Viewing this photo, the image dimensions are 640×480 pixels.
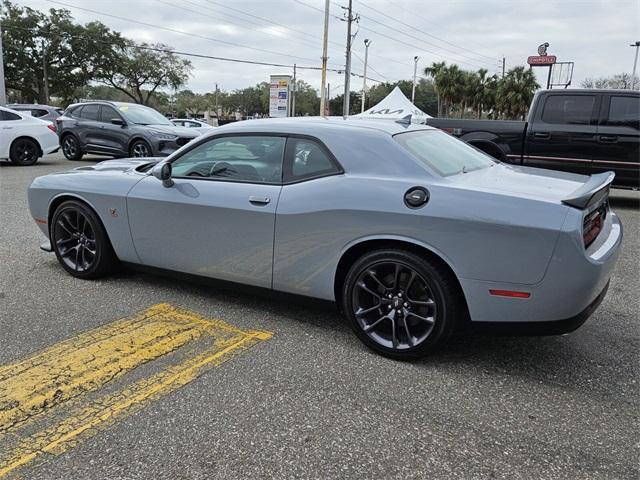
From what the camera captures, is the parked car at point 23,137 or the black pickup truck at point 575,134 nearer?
the black pickup truck at point 575,134

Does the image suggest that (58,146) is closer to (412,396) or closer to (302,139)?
(302,139)

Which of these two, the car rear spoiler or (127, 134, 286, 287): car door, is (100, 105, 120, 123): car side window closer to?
(127, 134, 286, 287): car door

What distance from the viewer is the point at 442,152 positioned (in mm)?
3672

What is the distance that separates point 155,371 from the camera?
3.06m

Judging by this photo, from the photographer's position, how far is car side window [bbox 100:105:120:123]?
43.3 feet

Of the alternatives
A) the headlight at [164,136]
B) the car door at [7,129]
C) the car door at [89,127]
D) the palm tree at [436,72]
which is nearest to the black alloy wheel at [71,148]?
the car door at [89,127]

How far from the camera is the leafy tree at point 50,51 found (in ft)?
149

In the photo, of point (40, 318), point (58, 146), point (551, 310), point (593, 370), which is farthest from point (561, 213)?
point (58, 146)

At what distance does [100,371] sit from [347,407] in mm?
1432

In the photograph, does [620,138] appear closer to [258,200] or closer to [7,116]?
[258,200]

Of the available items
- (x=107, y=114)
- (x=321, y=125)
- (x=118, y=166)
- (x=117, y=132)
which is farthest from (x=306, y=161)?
(x=107, y=114)

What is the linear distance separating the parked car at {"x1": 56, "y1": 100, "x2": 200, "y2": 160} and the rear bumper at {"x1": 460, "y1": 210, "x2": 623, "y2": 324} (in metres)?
10.4

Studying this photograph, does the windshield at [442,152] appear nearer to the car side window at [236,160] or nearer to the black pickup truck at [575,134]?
the car side window at [236,160]

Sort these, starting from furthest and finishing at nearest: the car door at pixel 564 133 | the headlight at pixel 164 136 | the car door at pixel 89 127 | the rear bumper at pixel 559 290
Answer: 1. the car door at pixel 89 127
2. the headlight at pixel 164 136
3. the car door at pixel 564 133
4. the rear bumper at pixel 559 290
